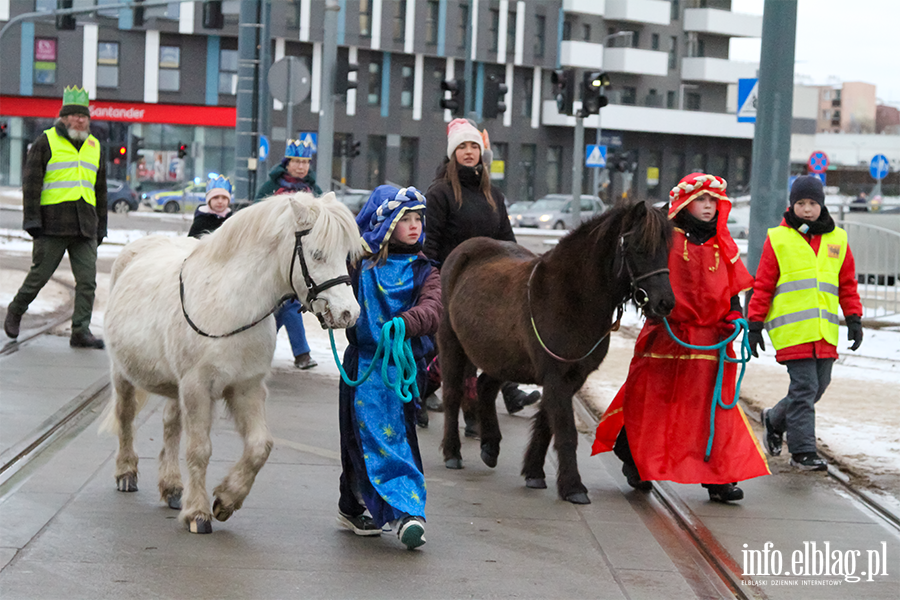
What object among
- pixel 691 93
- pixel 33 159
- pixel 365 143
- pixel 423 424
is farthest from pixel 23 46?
pixel 423 424

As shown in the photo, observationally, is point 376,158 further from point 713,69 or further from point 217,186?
point 217,186

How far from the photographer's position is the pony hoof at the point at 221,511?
5.47m

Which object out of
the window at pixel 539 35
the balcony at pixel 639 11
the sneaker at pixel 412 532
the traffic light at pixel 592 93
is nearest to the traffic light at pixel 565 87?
the traffic light at pixel 592 93

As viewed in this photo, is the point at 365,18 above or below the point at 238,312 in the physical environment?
above

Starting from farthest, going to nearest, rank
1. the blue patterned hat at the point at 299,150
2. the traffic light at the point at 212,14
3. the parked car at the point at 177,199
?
the parked car at the point at 177,199
the traffic light at the point at 212,14
the blue patterned hat at the point at 299,150

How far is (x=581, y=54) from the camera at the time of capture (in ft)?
202

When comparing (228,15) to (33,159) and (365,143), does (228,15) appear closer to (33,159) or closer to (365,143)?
(365,143)

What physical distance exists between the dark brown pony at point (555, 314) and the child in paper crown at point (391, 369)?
1326 mm

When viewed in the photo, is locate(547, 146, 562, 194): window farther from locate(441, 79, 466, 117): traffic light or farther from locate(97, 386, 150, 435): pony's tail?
locate(97, 386, 150, 435): pony's tail

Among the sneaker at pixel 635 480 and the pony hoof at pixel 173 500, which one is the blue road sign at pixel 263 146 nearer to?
the sneaker at pixel 635 480

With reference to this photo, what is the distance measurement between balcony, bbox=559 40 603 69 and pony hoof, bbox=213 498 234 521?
57.6 meters

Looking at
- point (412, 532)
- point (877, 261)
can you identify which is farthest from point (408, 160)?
point (412, 532)

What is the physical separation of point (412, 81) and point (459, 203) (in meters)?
50.5

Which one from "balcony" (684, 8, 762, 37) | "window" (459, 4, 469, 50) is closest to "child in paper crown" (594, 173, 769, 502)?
"window" (459, 4, 469, 50)
